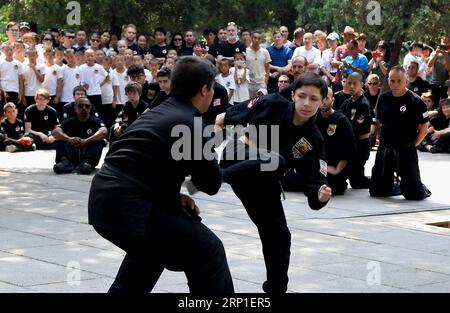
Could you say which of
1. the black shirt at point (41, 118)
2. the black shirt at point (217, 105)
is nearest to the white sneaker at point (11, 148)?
the black shirt at point (41, 118)

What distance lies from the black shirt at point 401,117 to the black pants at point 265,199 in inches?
239

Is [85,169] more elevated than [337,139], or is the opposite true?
[337,139]

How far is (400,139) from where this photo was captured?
1290 centimetres

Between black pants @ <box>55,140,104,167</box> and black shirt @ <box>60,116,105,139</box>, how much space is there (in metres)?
0.23

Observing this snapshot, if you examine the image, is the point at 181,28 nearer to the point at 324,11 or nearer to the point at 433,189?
the point at 324,11

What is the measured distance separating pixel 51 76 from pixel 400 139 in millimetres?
8077

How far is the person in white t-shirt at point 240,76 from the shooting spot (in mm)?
19531

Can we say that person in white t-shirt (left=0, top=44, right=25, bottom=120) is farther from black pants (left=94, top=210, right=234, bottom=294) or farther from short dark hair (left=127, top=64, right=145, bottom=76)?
black pants (left=94, top=210, right=234, bottom=294)

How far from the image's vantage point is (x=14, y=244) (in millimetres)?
8992

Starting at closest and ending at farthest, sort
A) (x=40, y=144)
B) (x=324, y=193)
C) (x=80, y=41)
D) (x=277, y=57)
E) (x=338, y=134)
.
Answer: (x=324, y=193) → (x=338, y=134) → (x=40, y=144) → (x=80, y=41) → (x=277, y=57)

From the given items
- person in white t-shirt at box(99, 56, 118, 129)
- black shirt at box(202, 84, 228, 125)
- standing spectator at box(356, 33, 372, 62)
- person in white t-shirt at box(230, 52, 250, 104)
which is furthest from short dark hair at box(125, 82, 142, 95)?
standing spectator at box(356, 33, 372, 62)

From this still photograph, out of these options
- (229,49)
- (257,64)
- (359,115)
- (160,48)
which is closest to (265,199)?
(359,115)

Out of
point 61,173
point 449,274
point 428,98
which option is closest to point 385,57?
point 428,98

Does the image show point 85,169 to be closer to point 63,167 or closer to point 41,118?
point 63,167
